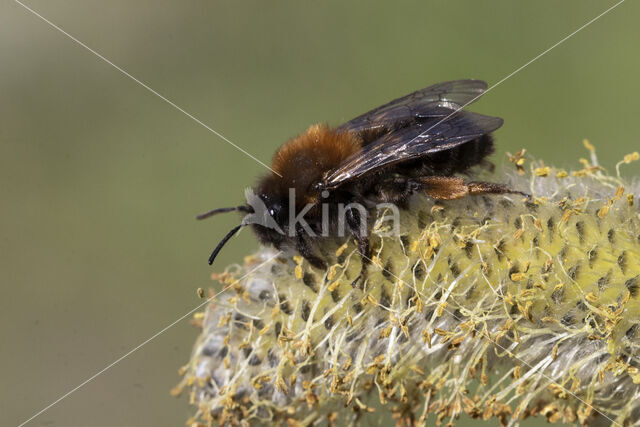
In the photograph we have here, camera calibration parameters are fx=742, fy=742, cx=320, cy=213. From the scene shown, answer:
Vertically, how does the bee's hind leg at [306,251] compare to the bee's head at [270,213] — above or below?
below

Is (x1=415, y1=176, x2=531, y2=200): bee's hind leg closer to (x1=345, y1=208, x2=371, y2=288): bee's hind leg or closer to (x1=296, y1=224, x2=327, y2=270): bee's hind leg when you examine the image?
(x1=345, y1=208, x2=371, y2=288): bee's hind leg

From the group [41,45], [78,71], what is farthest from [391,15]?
[41,45]

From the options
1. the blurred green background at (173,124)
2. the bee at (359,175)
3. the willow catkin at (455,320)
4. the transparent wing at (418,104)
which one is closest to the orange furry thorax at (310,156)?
the bee at (359,175)

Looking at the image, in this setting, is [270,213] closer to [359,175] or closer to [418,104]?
[359,175]

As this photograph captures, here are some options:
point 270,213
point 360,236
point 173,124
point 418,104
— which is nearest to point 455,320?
point 360,236

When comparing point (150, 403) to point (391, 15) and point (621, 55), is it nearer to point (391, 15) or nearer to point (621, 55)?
point (391, 15)

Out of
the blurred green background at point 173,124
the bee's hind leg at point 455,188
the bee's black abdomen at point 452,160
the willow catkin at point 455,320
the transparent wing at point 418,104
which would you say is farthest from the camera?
the blurred green background at point 173,124

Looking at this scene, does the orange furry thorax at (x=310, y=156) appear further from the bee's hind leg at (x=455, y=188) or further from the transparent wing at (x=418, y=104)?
the bee's hind leg at (x=455, y=188)

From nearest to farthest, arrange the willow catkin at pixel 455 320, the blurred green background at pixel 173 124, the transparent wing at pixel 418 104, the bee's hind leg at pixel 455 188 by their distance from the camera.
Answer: the willow catkin at pixel 455 320 < the bee's hind leg at pixel 455 188 < the transparent wing at pixel 418 104 < the blurred green background at pixel 173 124
